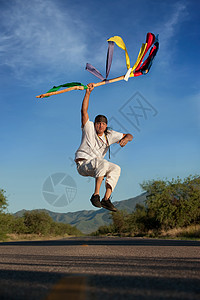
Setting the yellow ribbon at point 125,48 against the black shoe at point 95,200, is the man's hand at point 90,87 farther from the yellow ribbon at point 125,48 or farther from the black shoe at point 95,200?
the black shoe at point 95,200

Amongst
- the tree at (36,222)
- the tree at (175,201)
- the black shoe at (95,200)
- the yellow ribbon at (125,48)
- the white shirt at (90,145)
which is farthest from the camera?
the tree at (36,222)

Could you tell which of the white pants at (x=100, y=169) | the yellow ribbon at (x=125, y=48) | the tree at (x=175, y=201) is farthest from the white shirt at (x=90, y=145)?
the tree at (x=175, y=201)

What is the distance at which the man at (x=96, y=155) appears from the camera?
238 inches

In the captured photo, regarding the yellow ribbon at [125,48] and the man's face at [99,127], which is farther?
the man's face at [99,127]

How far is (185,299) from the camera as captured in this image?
221cm

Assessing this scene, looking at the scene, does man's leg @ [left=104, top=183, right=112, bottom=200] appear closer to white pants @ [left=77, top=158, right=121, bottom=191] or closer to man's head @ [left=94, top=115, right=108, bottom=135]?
white pants @ [left=77, top=158, right=121, bottom=191]

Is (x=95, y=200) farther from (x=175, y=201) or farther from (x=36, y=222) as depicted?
(x=36, y=222)

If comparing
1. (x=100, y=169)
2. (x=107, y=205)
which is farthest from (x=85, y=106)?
(x=107, y=205)

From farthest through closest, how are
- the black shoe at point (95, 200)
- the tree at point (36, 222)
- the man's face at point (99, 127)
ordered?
the tree at point (36, 222), the man's face at point (99, 127), the black shoe at point (95, 200)

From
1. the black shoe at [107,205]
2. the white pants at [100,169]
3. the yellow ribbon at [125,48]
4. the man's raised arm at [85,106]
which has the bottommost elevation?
the black shoe at [107,205]

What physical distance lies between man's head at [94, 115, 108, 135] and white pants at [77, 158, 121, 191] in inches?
22.6

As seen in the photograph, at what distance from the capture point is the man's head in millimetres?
6309

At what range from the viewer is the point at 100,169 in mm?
6027

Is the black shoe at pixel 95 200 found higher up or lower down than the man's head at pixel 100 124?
lower down
